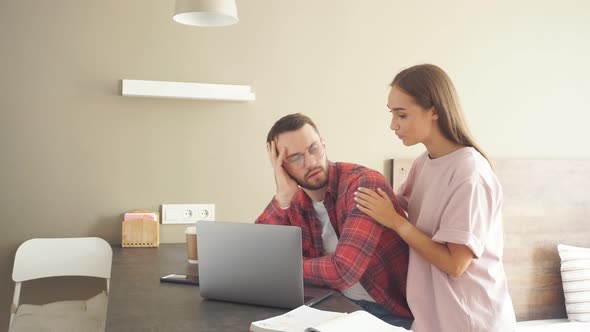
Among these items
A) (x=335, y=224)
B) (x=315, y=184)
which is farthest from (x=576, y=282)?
(x=315, y=184)

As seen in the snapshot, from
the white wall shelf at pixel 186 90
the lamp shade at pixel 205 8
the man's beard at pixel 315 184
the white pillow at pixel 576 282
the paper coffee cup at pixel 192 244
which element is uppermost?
the lamp shade at pixel 205 8

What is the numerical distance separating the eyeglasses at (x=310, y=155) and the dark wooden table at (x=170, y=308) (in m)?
0.44

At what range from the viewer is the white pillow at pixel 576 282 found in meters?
3.21

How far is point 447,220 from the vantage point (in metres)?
1.78

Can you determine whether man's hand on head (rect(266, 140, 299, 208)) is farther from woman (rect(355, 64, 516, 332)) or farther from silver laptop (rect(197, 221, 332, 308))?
silver laptop (rect(197, 221, 332, 308))

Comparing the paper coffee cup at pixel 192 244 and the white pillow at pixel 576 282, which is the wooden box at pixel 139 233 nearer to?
the paper coffee cup at pixel 192 244

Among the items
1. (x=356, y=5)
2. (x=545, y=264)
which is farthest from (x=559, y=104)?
(x=356, y=5)

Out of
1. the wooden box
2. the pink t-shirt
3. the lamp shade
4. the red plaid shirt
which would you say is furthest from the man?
the wooden box

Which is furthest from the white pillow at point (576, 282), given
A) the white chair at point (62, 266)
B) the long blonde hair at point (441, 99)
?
the white chair at point (62, 266)

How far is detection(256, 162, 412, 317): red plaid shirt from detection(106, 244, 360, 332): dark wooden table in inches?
3.4

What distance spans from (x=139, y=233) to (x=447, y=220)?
1.44 metres

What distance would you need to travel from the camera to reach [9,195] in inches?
105

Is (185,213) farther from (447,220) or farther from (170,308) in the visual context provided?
(447,220)

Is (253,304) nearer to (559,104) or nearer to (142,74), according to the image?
(142,74)
